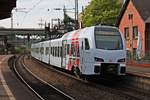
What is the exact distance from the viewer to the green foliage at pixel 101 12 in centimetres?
8594

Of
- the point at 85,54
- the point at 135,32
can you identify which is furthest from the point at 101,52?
the point at 135,32

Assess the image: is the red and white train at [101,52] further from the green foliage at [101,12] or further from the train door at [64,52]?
the green foliage at [101,12]

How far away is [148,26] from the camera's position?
62219mm

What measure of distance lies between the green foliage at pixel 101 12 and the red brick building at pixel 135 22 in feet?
49.8

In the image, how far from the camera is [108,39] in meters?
25.6

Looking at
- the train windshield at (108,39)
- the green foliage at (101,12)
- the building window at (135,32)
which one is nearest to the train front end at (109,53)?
the train windshield at (108,39)

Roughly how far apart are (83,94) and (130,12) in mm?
46396

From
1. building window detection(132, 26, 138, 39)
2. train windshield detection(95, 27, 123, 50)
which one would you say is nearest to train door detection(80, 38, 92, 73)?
train windshield detection(95, 27, 123, 50)

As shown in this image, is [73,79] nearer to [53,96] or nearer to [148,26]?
[53,96]

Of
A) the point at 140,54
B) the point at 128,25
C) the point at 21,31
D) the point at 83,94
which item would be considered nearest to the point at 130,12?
the point at 128,25

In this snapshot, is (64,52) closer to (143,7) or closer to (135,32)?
(135,32)

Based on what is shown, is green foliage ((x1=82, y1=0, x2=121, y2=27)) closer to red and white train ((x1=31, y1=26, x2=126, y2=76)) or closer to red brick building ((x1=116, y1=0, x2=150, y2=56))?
red brick building ((x1=116, y1=0, x2=150, y2=56))

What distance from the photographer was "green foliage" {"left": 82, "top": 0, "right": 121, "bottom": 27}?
85.9 m

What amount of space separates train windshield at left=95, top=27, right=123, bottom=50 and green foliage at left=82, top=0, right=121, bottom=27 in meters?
59.2
